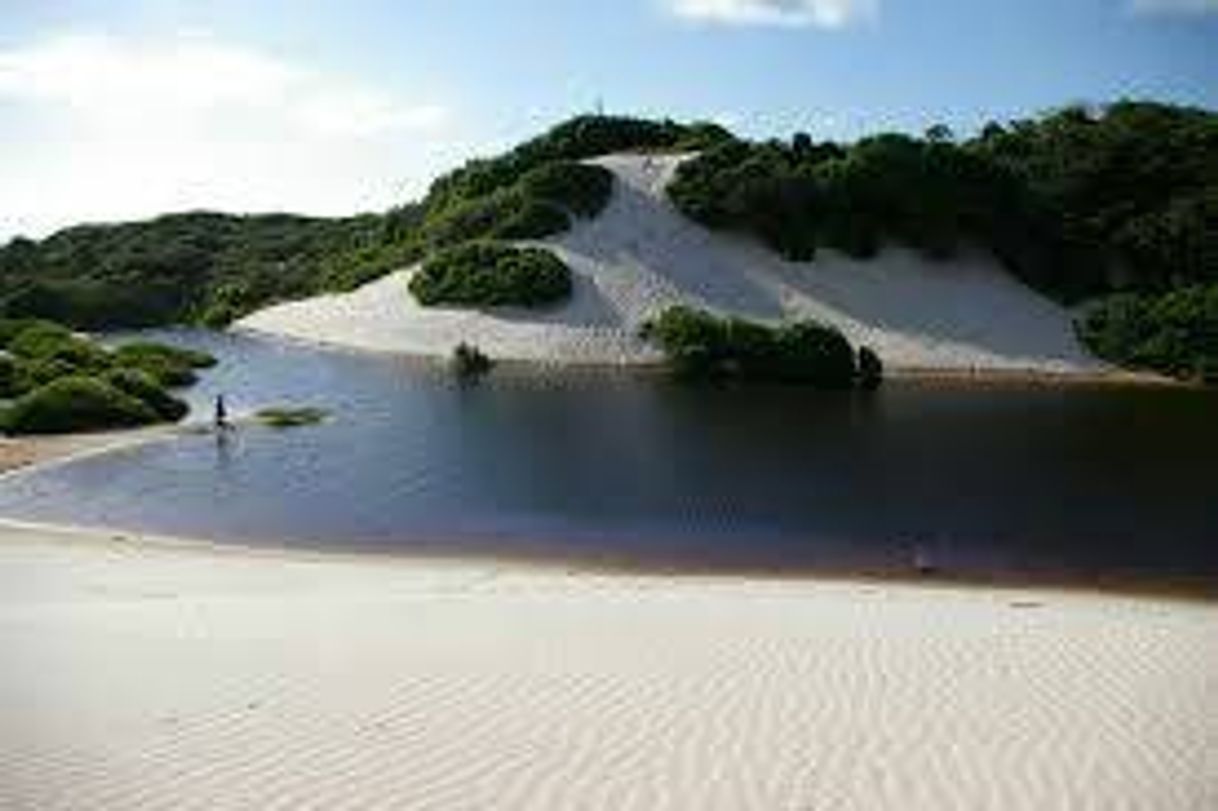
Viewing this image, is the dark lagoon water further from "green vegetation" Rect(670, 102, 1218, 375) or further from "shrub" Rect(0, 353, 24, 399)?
"green vegetation" Rect(670, 102, 1218, 375)

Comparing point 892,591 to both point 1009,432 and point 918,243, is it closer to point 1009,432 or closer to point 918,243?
point 1009,432

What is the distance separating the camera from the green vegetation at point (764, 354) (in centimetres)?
8300

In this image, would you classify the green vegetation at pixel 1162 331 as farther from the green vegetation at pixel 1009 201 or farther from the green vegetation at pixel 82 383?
the green vegetation at pixel 82 383

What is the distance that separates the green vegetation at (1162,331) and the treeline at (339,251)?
34103 millimetres

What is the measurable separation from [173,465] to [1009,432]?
29.3m

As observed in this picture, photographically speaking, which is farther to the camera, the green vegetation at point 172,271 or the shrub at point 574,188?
the green vegetation at point 172,271

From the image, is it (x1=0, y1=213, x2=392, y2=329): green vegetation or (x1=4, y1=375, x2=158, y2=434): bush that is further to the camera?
(x1=0, y1=213, x2=392, y2=329): green vegetation

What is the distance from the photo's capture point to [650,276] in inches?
4117

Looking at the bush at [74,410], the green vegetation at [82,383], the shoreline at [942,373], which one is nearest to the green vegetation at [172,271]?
the shoreline at [942,373]

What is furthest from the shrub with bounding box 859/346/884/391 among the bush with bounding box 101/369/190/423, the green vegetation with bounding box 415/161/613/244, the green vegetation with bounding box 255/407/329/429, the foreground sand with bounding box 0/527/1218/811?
the foreground sand with bounding box 0/527/1218/811

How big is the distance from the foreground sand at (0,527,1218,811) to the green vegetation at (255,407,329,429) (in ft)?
114

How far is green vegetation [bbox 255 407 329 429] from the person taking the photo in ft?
204

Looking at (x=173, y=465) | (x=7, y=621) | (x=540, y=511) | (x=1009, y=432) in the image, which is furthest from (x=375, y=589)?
(x=1009, y=432)

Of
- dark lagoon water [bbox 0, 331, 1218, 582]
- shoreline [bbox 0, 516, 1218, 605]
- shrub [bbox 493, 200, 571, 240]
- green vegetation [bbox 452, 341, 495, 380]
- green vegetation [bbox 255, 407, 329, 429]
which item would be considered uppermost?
shrub [bbox 493, 200, 571, 240]
